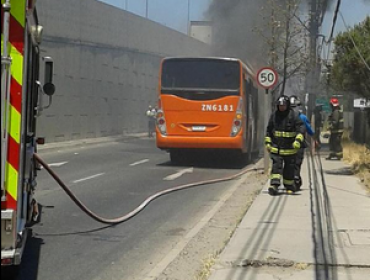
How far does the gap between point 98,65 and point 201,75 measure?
16809 mm

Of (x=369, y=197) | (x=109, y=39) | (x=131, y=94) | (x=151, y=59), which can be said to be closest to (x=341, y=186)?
(x=369, y=197)

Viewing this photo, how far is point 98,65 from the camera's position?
33.8 meters

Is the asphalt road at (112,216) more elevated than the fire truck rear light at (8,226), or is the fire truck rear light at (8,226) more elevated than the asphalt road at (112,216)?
the fire truck rear light at (8,226)

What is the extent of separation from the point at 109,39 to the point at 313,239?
29.0 metres

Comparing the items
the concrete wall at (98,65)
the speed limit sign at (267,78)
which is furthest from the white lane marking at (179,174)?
the concrete wall at (98,65)

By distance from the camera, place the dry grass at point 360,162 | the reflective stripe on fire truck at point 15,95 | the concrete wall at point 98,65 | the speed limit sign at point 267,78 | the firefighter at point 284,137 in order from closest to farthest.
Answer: the reflective stripe on fire truck at point 15,95
the firefighter at point 284,137
the dry grass at point 360,162
the speed limit sign at point 267,78
the concrete wall at point 98,65

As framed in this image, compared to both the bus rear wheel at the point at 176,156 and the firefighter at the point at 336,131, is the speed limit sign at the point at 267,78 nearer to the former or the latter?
the bus rear wheel at the point at 176,156

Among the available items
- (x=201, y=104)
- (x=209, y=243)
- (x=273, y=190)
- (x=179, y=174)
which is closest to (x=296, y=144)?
(x=273, y=190)

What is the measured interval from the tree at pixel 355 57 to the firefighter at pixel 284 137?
14.6ft

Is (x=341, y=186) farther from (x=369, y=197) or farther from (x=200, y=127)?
(x=200, y=127)

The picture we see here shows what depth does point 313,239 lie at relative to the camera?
26.2 ft

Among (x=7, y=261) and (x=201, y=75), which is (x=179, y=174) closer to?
(x=201, y=75)

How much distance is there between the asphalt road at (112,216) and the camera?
6840mm

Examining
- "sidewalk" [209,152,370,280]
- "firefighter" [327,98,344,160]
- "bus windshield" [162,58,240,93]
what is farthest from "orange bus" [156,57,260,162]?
"sidewalk" [209,152,370,280]
